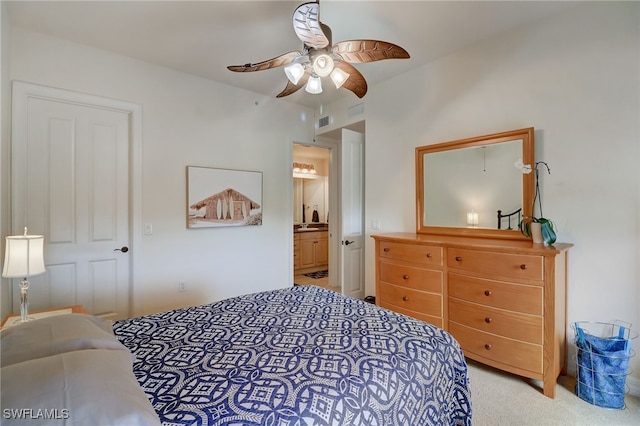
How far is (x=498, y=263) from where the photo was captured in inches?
82.2

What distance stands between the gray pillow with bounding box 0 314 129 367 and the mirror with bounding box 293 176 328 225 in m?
5.67

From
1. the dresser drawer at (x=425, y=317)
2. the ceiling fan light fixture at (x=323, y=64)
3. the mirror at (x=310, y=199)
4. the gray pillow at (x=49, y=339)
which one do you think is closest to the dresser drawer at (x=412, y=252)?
the dresser drawer at (x=425, y=317)

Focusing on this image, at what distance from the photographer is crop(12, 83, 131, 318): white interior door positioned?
2.43 m

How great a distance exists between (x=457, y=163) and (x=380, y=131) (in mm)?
1050

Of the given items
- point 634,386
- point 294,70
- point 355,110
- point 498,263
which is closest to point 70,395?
point 294,70

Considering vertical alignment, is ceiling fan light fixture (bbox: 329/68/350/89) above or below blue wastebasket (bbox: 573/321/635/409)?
above

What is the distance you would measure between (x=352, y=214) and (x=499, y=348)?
204 centimetres

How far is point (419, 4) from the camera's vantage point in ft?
6.84

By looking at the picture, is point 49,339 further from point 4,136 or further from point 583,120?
point 583,120

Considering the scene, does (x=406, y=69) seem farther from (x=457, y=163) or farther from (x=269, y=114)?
(x=269, y=114)

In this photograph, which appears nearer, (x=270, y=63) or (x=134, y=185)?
(x=270, y=63)

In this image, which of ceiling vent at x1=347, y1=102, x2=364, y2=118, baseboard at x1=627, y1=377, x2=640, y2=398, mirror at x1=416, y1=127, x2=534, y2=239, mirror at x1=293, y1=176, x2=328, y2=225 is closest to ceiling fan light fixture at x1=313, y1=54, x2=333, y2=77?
mirror at x1=416, y1=127, x2=534, y2=239

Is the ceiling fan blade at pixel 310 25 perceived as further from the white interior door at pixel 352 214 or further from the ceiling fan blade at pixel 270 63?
the white interior door at pixel 352 214

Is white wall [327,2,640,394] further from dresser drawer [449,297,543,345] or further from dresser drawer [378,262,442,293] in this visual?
dresser drawer [378,262,442,293]
